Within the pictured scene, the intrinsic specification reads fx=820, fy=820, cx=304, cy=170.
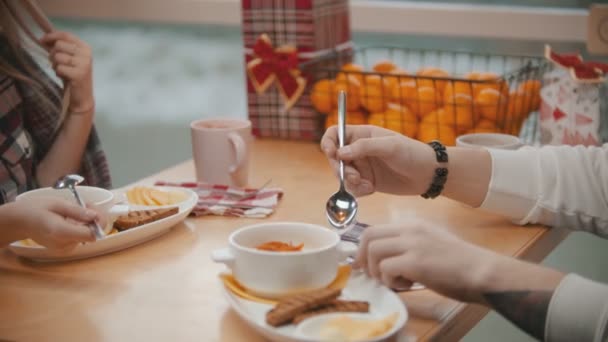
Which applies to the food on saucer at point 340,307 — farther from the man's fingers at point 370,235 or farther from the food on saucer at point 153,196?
the food on saucer at point 153,196

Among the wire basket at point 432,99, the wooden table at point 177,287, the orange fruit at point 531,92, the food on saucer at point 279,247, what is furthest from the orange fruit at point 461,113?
the food on saucer at point 279,247

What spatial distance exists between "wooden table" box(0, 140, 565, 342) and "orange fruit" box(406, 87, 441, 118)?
0.85 feet

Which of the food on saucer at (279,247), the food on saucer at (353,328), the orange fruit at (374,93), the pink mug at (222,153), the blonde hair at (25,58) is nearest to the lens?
the food on saucer at (353,328)

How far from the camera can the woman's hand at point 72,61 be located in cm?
141

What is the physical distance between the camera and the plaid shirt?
4.58 ft

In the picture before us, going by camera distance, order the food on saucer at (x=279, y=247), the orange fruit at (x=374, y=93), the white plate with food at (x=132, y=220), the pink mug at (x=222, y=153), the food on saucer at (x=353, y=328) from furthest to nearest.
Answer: the orange fruit at (x=374, y=93), the pink mug at (x=222, y=153), the white plate with food at (x=132, y=220), the food on saucer at (x=279, y=247), the food on saucer at (x=353, y=328)

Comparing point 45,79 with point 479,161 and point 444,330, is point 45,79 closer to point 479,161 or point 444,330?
point 479,161

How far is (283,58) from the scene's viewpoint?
5.35 ft

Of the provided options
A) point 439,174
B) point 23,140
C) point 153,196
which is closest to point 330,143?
point 439,174

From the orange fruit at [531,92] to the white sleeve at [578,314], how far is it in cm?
74

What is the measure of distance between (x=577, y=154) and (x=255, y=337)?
23.2 inches

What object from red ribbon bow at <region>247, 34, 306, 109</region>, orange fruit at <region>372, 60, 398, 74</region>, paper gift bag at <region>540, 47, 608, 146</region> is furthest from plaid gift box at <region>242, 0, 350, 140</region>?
paper gift bag at <region>540, 47, 608, 146</region>

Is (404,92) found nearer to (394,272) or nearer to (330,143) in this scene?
(330,143)

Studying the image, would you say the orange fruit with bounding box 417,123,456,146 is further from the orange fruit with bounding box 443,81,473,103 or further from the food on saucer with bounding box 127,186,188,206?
the food on saucer with bounding box 127,186,188,206
